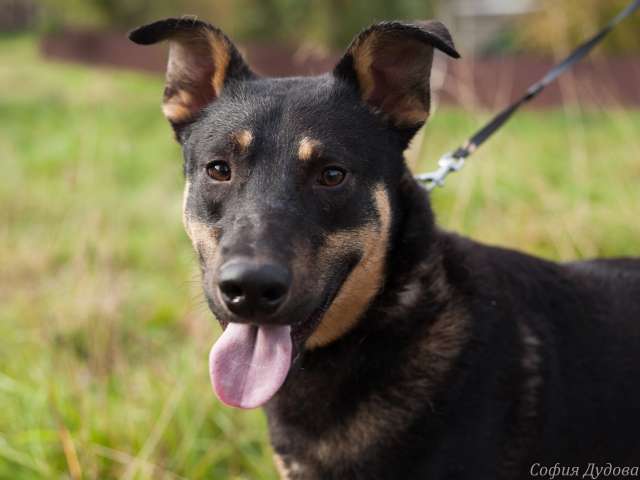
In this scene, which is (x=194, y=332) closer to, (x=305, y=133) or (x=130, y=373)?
(x=130, y=373)

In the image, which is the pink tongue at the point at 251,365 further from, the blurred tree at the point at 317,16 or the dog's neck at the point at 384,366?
the blurred tree at the point at 317,16

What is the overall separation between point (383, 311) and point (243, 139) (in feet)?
2.65

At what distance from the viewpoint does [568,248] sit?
17.0ft

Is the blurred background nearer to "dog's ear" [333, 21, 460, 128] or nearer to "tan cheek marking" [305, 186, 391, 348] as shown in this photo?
"tan cheek marking" [305, 186, 391, 348]

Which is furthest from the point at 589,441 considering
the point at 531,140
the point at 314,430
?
the point at 531,140

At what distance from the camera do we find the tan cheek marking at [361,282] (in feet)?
8.25

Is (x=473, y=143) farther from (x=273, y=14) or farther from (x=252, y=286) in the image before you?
(x=273, y=14)

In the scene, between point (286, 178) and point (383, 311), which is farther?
point (383, 311)

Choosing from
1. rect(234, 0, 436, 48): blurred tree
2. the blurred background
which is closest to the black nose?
the blurred background

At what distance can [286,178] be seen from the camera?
96.3 inches

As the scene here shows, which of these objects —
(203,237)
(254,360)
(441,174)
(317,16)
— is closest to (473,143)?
(441,174)

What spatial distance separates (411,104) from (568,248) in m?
2.91

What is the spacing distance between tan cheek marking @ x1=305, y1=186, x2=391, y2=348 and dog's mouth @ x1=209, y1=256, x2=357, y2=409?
187 millimetres

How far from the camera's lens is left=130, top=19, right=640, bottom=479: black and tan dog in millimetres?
2395
